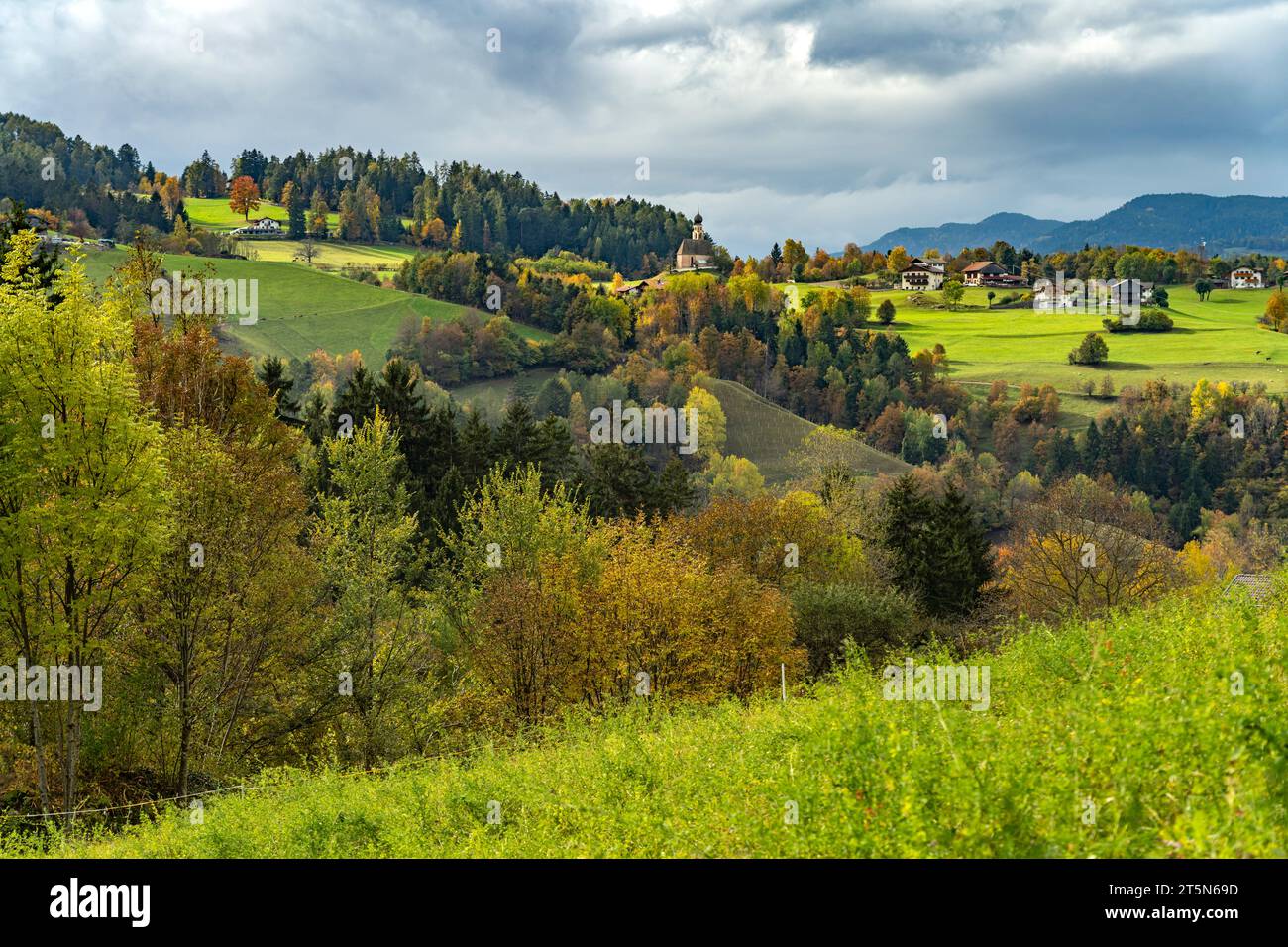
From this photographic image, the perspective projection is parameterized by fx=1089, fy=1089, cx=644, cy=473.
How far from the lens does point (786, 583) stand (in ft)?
190

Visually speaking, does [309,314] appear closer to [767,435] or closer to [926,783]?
[767,435]

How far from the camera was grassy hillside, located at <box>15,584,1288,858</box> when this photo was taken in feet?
31.2

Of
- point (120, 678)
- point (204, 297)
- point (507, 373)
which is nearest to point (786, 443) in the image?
point (507, 373)

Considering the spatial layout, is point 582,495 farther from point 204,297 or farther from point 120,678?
point 120,678

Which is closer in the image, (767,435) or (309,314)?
(767,435)

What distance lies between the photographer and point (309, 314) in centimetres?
18550

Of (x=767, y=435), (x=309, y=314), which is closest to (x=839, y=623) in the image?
(x=767, y=435)

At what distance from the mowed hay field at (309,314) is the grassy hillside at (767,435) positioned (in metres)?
36.2

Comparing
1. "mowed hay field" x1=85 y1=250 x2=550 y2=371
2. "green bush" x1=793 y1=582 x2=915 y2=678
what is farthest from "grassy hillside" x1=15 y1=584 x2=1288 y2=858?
"mowed hay field" x1=85 y1=250 x2=550 y2=371

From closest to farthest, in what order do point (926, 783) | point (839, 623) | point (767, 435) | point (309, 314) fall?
point (926, 783), point (839, 623), point (767, 435), point (309, 314)

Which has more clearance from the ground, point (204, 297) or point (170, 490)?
point (204, 297)

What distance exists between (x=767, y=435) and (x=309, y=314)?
8033 cm

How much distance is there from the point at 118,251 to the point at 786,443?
120m

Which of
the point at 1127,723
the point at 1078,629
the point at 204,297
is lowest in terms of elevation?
the point at 1078,629
